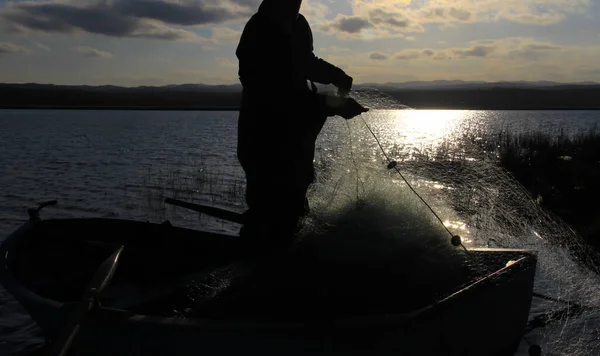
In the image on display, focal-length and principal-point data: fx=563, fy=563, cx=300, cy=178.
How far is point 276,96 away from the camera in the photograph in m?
4.82

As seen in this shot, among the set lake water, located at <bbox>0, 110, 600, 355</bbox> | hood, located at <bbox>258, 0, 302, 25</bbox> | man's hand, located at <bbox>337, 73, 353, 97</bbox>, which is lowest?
lake water, located at <bbox>0, 110, 600, 355</bbox>

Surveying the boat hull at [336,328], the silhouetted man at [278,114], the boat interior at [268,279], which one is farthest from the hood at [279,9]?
the boat hull at [336,328]

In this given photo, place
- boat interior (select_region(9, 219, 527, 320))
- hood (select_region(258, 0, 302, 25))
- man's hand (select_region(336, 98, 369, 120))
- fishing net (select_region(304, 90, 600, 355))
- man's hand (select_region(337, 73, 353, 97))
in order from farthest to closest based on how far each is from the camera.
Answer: man's hand (select_region(337, 73, 353, 97)), fishing net (select_region(304, 90, 600, 355)), man's hand (select_region(336, 98, 369, 120)), hood (select_region(258, 0, 302, 25)), boat interior (select_region(9, 219, 527, 320))

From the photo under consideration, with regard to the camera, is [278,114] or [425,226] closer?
[278,114]

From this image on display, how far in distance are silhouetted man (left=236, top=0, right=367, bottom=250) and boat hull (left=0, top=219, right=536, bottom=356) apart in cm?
60

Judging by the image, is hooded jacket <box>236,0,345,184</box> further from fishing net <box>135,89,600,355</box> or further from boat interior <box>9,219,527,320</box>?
boat interior <box>9,219,527,320</box>

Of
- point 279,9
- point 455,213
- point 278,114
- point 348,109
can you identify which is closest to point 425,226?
point 348,109

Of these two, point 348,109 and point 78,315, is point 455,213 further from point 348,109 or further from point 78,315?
point 78,315

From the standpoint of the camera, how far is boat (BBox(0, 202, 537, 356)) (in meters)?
3.94

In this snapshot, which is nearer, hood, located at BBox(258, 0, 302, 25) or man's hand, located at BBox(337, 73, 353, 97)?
hood, located at BBox(258, 0, 302, 25)

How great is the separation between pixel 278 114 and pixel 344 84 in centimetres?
99

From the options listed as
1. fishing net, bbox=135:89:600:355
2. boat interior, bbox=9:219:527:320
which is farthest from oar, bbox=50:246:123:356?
fishing net, bbox=135:89:600:355

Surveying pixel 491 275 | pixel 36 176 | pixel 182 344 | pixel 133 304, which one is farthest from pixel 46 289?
pixel 36 176

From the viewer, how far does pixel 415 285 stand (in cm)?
466
